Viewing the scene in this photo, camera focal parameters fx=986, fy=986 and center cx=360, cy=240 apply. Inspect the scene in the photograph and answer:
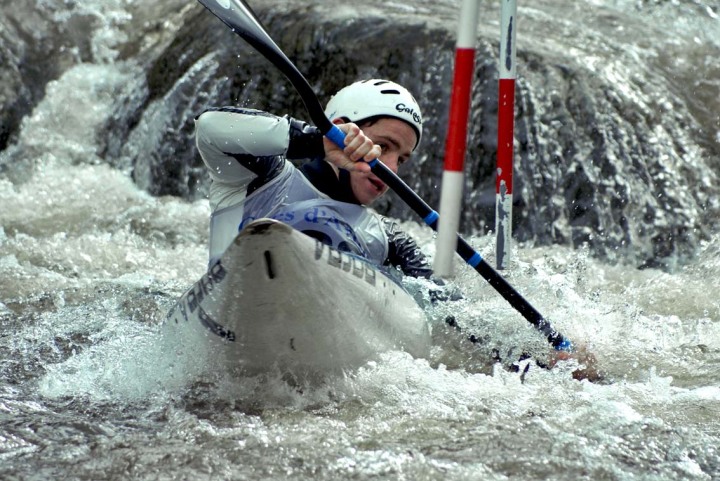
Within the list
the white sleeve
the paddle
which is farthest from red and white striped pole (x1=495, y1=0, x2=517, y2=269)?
the white sleeve

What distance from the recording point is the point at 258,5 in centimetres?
758

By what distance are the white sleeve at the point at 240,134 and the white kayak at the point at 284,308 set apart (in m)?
0.46

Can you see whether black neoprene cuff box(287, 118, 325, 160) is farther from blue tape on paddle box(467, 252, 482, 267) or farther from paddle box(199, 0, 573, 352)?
blue tape on paddle box(467, 252, 482, 267)

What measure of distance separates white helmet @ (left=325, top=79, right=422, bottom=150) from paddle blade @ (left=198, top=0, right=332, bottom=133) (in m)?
0.33

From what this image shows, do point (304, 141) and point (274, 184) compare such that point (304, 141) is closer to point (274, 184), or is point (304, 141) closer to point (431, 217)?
point (274, 184)

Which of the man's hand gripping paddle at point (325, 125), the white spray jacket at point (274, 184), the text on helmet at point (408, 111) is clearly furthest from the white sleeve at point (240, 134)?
the text on helmet at point (408, 111)

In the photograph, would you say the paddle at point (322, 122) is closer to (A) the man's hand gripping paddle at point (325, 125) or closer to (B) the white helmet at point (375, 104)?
(A) the man's hand gripping paddle at point (325, 125)

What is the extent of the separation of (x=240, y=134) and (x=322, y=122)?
279mm

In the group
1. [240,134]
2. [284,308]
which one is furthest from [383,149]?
[284,308]

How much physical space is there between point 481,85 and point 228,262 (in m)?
3.94

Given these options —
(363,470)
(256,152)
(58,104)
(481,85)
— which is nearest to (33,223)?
(58,104)

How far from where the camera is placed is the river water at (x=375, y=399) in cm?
267

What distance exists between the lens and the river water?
267 centimetres

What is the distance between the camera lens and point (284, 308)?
294cm
